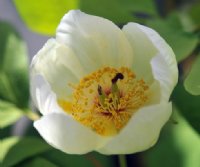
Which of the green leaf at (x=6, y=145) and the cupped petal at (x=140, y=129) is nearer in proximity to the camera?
the cupped petal at (x=140, y=129)

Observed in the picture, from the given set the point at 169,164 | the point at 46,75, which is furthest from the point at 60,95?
the point at 169,164

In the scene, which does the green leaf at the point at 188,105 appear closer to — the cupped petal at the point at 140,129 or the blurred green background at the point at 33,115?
the blurred green background at the point at 33,115

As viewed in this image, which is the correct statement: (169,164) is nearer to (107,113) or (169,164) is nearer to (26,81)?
(107,113)

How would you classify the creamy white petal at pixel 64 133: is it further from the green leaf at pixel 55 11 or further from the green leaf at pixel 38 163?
the green leaf at pixel 55 11

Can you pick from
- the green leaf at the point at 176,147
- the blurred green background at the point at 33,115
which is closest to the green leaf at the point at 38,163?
the blurred green background at the point at 33,115

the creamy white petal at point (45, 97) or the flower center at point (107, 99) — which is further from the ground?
the creamy white petal at point (45, 97)

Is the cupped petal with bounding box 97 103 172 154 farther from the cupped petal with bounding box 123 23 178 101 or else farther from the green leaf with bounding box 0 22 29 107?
the green leaf with bounding box 0 22 29 107

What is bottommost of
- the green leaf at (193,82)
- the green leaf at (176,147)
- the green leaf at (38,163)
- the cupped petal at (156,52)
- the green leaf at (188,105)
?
the green leaf at (176,147)
